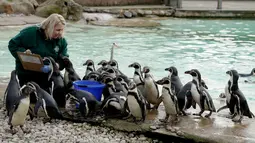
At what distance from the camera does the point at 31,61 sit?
4.86 metres

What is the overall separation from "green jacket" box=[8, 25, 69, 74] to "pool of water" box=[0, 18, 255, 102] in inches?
87.1

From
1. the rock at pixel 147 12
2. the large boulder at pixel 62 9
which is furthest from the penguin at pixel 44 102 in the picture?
the rock at pixel 147 12

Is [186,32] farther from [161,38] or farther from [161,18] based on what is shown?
[161,18]

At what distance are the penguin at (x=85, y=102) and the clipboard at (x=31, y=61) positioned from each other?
0.48 meters

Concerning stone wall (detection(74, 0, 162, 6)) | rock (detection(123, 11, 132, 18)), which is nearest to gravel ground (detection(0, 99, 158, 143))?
rock (detection(123, 11, 132, 18))

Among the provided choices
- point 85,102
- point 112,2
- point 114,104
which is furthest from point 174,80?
point 112,2

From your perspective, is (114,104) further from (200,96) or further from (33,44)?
(33,44)

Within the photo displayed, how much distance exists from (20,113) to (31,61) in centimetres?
86

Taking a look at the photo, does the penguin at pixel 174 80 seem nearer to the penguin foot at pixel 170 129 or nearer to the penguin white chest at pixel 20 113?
the penguin foot at pixel 170 129

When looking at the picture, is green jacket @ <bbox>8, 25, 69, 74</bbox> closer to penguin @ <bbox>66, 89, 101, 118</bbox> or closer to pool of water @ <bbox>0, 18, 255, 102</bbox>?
penguin @ <bbox>66, 89, 101, 118</bbox>

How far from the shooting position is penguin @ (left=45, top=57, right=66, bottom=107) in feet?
16.3

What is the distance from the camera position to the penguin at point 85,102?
4.62m

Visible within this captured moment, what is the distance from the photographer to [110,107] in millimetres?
4645

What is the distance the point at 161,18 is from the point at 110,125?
13574 millimetres
